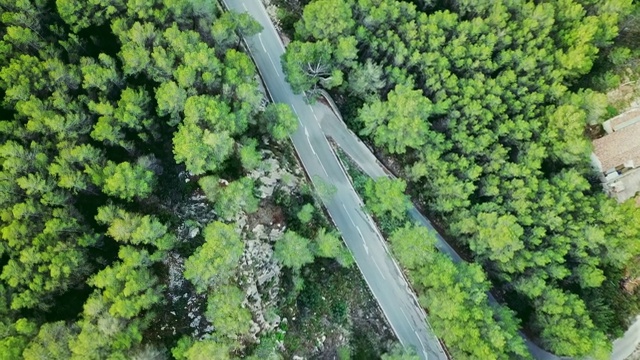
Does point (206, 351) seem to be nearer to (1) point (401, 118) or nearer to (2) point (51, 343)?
(2) point (51, 343)

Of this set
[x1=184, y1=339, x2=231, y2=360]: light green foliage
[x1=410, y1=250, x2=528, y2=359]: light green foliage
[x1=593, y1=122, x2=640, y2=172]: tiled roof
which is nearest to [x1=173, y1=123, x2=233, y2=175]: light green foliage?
[x1=184, y1=339, x2=231, y2=360]: light green foliage

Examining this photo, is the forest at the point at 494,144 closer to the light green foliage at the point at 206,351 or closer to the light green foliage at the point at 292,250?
the light green foliage at the point at 292,250

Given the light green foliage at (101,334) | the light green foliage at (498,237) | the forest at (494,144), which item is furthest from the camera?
the forest at (494,144)

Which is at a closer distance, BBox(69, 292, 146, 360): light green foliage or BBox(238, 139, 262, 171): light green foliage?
BBox(69, 292, 146, 360): light green foliage

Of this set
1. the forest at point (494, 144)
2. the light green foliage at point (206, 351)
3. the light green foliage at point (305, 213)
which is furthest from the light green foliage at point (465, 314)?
the light green foliage at point (206, 351)

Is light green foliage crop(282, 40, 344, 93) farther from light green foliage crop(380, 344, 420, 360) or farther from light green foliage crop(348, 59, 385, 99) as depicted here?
light green foliage crop(380, 344, 420, 360)

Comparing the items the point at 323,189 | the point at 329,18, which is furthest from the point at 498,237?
the point at 329,18
